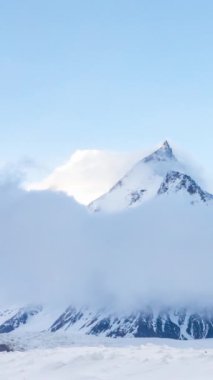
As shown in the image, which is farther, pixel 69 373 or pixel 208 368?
pixel 69 373

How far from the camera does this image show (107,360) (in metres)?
26.9

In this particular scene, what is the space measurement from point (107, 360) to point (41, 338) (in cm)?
15436

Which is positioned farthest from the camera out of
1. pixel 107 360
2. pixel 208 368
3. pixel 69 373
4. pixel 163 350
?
pixel 163 350

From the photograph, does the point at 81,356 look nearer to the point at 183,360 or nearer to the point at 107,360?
the point at 107,360

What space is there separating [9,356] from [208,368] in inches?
542

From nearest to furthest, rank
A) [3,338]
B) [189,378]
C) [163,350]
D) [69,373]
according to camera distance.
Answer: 1. [189,378]
2. [69,373]
3. [163,350]
4. [3,338]

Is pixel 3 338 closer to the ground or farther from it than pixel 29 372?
farther from it

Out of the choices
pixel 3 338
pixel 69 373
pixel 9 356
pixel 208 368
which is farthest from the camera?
pixel 3 338

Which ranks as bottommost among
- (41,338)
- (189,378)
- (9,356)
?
(189,378)

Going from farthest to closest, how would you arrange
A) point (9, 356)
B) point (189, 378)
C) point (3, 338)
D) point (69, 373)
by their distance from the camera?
point (3, 338)
point (9, 356)
point (69, 373)
point (189, 378)

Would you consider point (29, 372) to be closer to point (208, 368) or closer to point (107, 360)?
point (107, 360)

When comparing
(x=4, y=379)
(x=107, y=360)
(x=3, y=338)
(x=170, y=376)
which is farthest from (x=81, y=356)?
(x=3, y=338)

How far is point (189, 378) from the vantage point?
2122 centimetres

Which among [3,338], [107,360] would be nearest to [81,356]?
[107,360]
